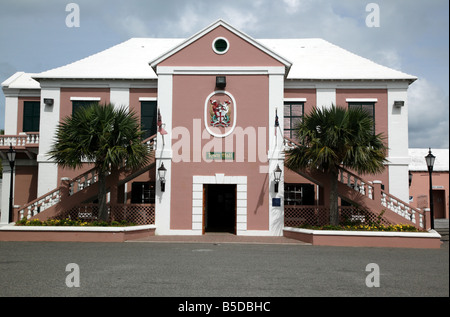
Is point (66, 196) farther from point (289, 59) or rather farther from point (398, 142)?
point (398, 142)

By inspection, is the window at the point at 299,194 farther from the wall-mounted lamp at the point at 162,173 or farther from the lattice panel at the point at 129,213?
the lattice panel at the point at 129,213

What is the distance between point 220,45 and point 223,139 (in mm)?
3942

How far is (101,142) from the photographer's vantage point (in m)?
15.1

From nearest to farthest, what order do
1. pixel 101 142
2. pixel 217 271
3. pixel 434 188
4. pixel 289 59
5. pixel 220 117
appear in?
pixel 217 271 → pixel 101 142 → pixel 220 117 → pixel 289 59 → pixel 434 188

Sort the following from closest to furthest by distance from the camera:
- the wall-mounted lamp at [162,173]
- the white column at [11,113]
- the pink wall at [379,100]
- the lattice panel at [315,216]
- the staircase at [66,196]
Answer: the staircase at [66,196], the wall-mounted lamp at [162,173], the lattice panel at [315,216], the pink wall at [379,100], the white column at [11,113]

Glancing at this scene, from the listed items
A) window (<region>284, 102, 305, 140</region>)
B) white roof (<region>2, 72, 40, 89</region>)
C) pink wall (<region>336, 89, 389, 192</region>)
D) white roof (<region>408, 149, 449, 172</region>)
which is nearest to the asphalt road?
window (<region>284, 102, 305, 140</region>)

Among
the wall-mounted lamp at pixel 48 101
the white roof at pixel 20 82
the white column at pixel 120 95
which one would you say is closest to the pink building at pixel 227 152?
the wall-mounted lamp at pixel 48 101

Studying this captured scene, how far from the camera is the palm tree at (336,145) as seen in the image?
14.6m

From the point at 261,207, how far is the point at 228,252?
5015 mm

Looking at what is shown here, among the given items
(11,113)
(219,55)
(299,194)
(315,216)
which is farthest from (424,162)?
(11,113)

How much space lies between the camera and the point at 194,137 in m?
16.9

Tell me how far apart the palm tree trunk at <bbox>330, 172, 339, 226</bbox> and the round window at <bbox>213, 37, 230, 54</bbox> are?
22.1 ft

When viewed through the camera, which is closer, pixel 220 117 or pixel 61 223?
pixel 61 223

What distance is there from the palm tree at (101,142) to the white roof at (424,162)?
28.1 m
